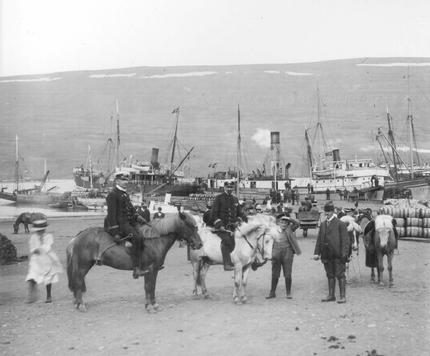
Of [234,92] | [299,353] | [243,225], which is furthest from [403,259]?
[234,92]

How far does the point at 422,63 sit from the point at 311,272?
319 ft

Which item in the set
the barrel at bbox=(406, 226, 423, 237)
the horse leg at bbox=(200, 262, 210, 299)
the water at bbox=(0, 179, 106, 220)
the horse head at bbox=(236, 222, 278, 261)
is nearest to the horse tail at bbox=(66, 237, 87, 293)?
the horse leg at bbox=(200, 262, 210, 299)

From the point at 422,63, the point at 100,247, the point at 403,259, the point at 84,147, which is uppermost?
the point at 422,63

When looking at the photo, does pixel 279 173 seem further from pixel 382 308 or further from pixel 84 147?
pixel 382 308

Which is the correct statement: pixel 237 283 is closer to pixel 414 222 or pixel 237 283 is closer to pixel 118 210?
pixel 118 210

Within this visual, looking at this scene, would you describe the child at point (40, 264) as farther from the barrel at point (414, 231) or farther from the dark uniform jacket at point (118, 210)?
the barrel at point (414, 231)

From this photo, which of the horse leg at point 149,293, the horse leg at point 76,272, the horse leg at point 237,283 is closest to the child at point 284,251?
the horse leg at point 237,283

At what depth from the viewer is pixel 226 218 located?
34.7ft

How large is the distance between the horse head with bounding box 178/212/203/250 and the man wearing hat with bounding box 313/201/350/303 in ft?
8.40

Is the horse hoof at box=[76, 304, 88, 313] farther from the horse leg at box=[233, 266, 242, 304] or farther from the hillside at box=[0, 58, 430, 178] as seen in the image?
the hillside at box=[0, 58, 430, 178]

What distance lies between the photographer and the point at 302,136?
89000 mm

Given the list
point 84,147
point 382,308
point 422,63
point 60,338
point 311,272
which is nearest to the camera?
point 60,338

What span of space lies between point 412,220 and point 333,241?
41.9ft

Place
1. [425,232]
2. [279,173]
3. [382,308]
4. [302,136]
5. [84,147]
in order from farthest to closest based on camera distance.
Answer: [302,136] → [84,147] → [279,173] → [425,232] → [382,308]
